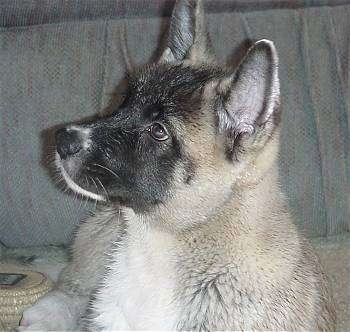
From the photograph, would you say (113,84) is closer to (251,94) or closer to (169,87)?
(169,87)

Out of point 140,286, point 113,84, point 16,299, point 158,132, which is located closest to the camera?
point 158,132

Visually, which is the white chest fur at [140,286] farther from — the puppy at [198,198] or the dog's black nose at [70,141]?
the dog's black nose at [70,141]

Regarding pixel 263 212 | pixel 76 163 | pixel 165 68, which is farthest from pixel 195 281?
pixel 165 68

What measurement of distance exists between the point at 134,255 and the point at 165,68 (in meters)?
0.51

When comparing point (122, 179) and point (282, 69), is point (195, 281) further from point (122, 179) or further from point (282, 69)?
point (282, 69)

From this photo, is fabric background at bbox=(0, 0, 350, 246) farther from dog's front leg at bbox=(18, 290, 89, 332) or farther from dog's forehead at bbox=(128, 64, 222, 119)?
dog's forehead at bbox=(128, 64, 222, 119)

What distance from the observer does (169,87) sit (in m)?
1.92

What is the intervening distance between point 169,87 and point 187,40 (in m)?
0.29

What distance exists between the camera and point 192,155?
187cm

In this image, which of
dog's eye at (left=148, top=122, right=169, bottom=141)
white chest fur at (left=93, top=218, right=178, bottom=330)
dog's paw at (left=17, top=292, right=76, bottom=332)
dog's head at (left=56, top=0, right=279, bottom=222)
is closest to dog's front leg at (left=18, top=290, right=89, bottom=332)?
dog's paw at (left=17, top=292, right=76, bottom=332)

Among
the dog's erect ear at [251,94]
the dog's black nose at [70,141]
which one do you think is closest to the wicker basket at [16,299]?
the dog's black nose at [70,141]

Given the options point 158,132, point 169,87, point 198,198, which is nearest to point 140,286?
point 198,198

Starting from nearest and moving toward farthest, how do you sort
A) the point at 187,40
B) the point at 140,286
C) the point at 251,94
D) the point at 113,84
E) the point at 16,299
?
the point at 251,94, the point at 140,286, the point at 187,40, the point at 16,299, the point at 113,84

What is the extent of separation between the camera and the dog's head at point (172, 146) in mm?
1865
